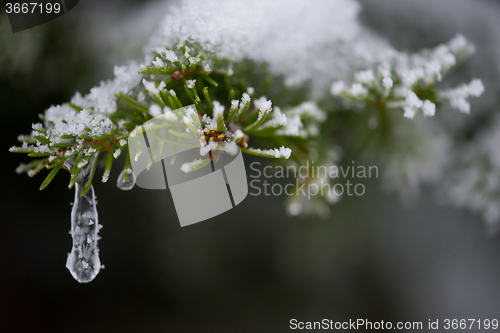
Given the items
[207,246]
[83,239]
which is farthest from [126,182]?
[207,246]

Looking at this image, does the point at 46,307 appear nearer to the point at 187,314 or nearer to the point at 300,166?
the point at 187,314

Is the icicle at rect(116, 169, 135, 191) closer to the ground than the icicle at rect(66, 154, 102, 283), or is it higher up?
higher up

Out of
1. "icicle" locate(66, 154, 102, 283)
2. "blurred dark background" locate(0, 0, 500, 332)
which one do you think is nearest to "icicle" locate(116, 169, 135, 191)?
"icicle" locate(66, 154, 102, 283)

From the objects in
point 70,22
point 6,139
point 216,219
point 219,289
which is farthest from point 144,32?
point 219,289

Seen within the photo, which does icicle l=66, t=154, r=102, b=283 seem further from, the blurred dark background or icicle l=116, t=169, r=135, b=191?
the blurred dark background

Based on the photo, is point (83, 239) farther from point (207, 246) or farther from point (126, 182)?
point (207, 246)
